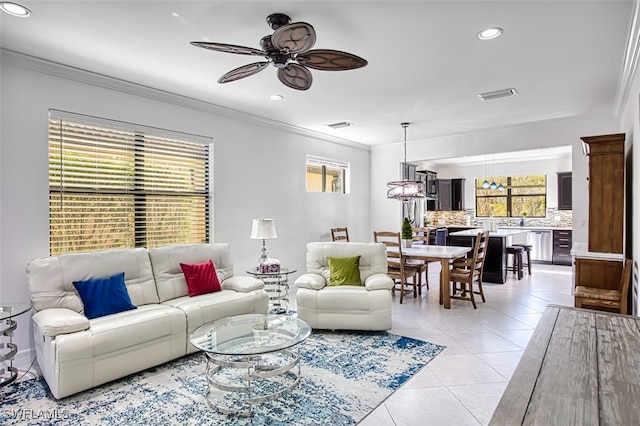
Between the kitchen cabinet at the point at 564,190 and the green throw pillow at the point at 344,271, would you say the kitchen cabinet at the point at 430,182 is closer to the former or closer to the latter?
the kitchen cabinet at the point at 564,190

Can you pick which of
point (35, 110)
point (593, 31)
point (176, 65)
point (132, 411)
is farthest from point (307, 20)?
point (132, 411)

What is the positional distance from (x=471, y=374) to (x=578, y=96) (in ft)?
11.9

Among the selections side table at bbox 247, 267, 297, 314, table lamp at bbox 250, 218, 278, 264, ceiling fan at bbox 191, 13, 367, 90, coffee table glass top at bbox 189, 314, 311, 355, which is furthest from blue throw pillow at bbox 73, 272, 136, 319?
ceiling fan at bbox 191, 13, 367, 90

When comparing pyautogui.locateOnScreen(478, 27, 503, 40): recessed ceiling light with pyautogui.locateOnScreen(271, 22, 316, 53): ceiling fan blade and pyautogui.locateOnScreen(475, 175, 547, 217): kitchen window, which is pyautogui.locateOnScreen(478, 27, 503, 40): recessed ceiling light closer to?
pyautogui.locateOnScreen(271, 22, 316, 53): ceiling fan blade

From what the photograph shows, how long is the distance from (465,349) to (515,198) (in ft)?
24.9

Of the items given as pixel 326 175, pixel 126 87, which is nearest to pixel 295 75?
pixel 126 87

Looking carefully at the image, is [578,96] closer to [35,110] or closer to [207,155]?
[207,155]

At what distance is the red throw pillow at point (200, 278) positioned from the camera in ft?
12.8

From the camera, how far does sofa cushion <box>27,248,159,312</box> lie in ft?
10.2

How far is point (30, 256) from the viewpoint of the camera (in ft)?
11.0

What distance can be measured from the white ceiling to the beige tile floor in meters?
2.69

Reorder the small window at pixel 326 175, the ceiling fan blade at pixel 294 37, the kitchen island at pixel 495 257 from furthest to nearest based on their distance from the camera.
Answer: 1. the small window at pixel 326 175
2. the kitchen island at pixel 495 257
3. the ceiling fan blade at pixel 294 37

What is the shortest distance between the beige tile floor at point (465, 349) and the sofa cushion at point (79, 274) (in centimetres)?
251

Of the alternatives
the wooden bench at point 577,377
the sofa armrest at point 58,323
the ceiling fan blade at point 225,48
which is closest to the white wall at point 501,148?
the wooden bench at point 577,377
